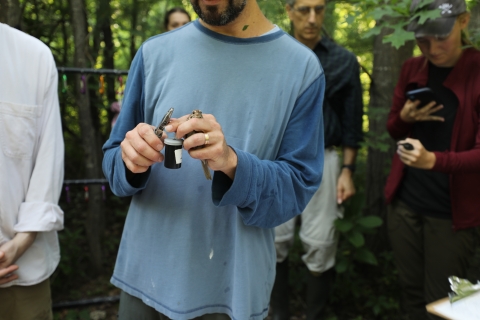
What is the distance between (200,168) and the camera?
158cm

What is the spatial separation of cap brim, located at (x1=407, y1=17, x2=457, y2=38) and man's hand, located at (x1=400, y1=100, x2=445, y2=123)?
384mm

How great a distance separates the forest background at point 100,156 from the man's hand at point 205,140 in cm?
215

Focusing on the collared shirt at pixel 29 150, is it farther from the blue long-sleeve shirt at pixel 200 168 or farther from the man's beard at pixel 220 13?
the man's beard at pixel 220 13

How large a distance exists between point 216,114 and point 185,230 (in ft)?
1.35

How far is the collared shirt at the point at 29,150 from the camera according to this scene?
188 centimetres

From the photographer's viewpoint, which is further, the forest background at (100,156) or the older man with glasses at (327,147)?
the forest background at (100,156)

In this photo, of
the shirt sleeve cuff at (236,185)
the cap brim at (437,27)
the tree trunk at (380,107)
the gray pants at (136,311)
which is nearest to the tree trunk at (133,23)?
the tree trunk at (380,107)

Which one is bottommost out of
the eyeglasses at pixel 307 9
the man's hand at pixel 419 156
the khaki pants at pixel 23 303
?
the khaki pants at pixel 23 303

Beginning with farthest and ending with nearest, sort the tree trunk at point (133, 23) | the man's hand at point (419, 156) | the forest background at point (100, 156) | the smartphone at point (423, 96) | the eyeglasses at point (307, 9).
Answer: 1. the tree trunk at point (133, 23)
2. the forest background at point (100, 156)
3. the eyeglasses at point (307, 9)
4. the smartphone at point (423, 96)
5. the man's hand at point (419, 156)

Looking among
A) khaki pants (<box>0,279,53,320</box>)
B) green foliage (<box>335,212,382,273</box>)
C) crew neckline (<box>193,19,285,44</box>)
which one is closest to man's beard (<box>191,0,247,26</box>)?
crew neckline (<box>193,19,285,44</box>)

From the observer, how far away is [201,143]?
49.2 inches

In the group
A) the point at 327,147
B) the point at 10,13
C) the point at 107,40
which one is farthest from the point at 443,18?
the point at 107,40

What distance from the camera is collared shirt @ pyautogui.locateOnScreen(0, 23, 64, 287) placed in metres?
1.88

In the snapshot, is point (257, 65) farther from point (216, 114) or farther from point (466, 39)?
point (466, 39)
